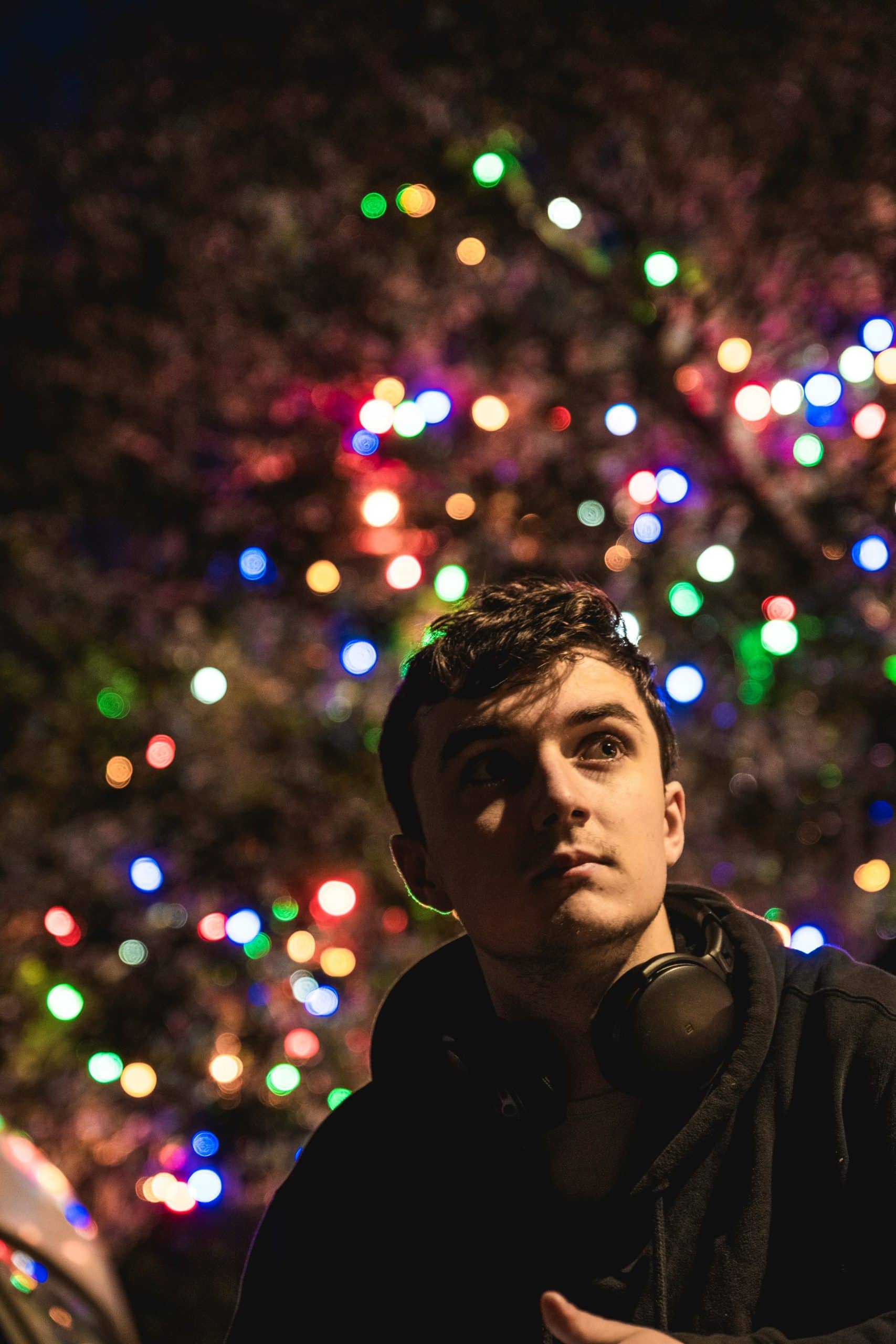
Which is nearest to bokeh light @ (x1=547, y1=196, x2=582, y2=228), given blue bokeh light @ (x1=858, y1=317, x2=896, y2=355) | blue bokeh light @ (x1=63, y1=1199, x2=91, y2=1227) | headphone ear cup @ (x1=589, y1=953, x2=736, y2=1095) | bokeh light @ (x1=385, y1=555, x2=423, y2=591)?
blue bokeh light @ (x1=858, y1=317, x2=896, y2=355)

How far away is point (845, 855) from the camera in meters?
4.18

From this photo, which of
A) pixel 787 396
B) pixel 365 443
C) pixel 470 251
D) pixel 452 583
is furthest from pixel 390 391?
pixel 787 396

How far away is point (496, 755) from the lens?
1.64 meters

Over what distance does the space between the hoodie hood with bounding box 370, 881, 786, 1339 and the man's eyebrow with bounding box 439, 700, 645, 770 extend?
0.33 meters

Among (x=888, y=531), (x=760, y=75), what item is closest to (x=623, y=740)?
(x=888, y=531)

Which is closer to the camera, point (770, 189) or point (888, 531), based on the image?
point (888, 531)

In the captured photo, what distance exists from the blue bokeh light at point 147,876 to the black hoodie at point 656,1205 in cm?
302

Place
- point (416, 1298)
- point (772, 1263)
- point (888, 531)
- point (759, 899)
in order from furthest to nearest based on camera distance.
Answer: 1. point (759, 899)
2. point (888, 531)
3. point (416, 1298)
4. point (772, 1263)

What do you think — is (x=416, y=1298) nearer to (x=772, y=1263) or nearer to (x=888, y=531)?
(x=772, y=1263)

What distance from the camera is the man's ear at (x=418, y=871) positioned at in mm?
1834

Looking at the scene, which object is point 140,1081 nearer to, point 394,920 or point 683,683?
point 394,920

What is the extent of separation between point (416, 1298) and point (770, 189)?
4474mm

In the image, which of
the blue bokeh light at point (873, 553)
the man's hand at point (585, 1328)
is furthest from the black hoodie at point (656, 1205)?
the blue bokeh light at point (873, 553)

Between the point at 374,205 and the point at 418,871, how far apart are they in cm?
418
